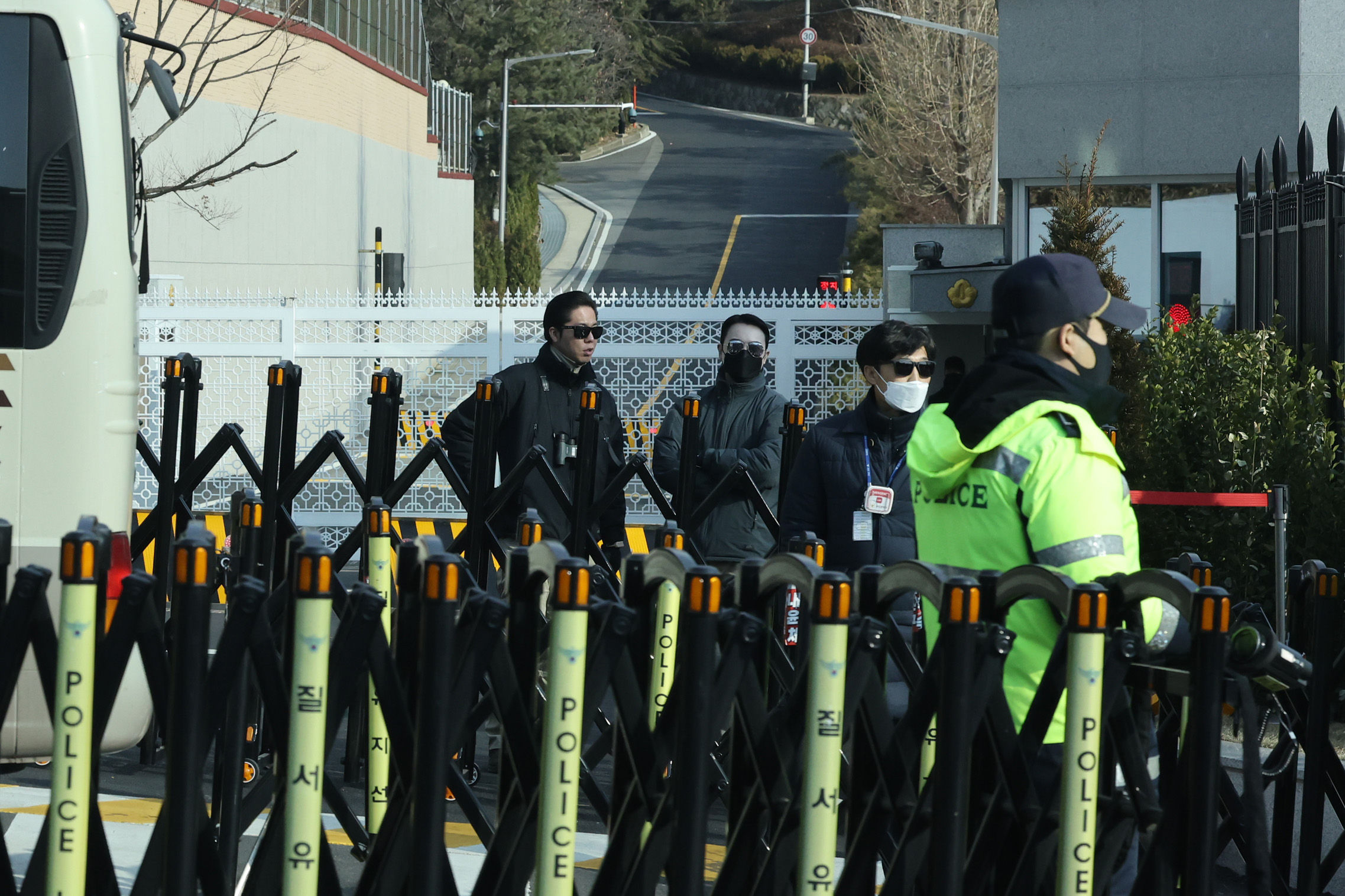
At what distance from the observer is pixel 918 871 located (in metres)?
3.40

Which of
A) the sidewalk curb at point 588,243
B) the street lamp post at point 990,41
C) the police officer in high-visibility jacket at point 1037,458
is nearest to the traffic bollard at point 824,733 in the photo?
the police officer in high-visibility jacket at point 1037,458

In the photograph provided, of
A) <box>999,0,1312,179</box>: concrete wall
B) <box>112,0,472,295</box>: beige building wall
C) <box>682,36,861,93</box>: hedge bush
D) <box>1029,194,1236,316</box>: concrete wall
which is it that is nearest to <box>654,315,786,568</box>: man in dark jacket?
<box>112,0,472,295</box>: beige building wall

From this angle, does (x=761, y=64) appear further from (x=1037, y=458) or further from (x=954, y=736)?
(x=954, y=736)

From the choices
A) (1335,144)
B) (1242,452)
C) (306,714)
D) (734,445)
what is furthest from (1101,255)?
(306,714)

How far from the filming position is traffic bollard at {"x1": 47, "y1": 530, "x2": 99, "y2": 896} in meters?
3.27

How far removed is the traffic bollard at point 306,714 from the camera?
325cm

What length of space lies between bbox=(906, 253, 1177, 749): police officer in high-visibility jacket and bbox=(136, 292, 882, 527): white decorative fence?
1047cm

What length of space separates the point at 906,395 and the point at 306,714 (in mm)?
2911

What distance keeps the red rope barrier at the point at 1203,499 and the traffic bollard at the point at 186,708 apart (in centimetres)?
449

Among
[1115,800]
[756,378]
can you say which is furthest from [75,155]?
[1115,800]

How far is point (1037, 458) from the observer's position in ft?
10.5

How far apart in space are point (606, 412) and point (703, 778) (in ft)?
13.3

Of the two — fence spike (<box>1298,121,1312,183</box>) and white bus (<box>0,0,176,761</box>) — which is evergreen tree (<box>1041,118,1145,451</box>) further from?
white bus (<box>0,0,176,761</box>)

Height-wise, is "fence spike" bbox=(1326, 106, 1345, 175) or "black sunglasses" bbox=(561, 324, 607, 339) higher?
"fence spike" bbox=(1326, 106, 1345, 175)
